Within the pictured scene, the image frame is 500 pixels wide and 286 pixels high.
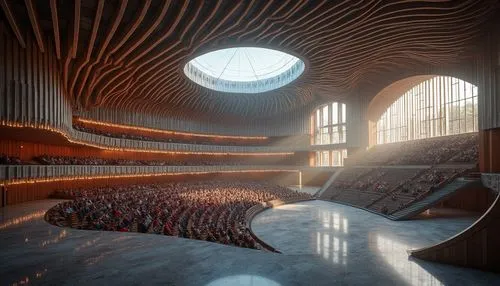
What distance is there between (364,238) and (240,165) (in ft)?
82.7

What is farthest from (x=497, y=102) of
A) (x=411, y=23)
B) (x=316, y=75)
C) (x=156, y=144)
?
(x=156, y=144)

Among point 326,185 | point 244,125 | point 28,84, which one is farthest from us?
point 244,125

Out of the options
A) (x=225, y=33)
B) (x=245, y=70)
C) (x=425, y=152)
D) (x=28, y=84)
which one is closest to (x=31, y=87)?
(x=28, y=84)

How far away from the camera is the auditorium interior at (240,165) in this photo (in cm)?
643

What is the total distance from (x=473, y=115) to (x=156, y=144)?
2911 cm

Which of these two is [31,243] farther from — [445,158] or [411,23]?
[445,158]

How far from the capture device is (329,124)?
36594 millimetres

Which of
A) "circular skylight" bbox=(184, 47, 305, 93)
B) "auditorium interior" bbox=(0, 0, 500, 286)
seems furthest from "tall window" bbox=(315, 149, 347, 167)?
"circular skylight" bbox=(184, 47, 305, 93)

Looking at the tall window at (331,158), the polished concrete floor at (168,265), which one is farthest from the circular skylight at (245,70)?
the polished concrete floor at (168,265)

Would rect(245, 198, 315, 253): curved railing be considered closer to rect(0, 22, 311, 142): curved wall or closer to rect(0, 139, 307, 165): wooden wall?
rect(0, 22, 311, 142): curved wall

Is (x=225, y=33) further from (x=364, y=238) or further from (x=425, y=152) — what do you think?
(x=425, y=152)

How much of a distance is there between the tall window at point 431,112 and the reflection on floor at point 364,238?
9.91 m

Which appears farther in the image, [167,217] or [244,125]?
[244,125]

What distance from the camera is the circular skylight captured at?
29281mm
